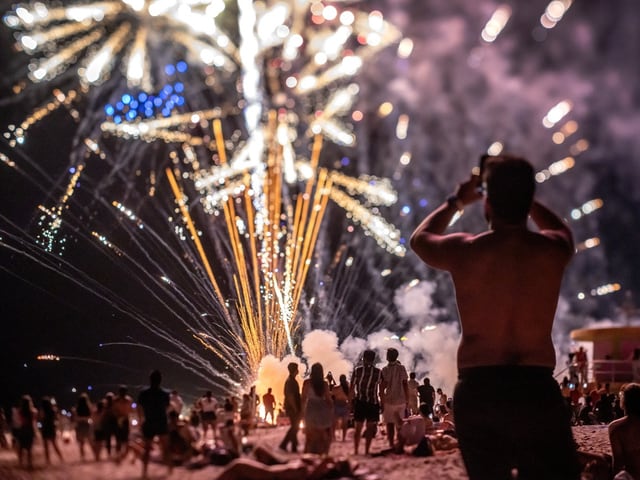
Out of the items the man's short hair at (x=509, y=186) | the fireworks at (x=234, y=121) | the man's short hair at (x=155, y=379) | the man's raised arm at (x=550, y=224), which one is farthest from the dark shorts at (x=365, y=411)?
the fireworks at (x=234, y=121)

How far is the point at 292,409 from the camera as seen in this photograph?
895 cm

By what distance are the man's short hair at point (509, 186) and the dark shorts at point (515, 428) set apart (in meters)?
0.72

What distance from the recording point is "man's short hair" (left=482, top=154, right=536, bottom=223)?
3188mm

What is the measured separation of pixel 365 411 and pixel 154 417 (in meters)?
4.69

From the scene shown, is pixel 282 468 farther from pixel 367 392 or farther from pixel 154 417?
pixel 367 392

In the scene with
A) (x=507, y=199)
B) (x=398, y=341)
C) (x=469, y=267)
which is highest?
(x=398, y=341)

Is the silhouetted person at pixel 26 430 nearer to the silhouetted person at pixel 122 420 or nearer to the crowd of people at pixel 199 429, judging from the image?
the crowd of people at pixel 199 429

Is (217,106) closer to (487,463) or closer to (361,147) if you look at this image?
(361,147)

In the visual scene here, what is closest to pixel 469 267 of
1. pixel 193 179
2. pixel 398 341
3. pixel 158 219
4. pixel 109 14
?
pixel 109 14

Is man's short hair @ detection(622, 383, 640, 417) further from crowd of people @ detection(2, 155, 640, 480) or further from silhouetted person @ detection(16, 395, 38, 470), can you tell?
silhouetted person @ detection(16, 395, 38, 470)

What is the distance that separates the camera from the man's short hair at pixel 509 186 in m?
3.19

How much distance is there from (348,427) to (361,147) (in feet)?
58.2

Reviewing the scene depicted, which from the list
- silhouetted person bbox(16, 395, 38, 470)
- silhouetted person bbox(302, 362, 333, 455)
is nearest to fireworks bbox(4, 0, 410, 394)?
silhouetted person bbox(302, 362, 333, 455)

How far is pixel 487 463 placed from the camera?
3.04 meters
